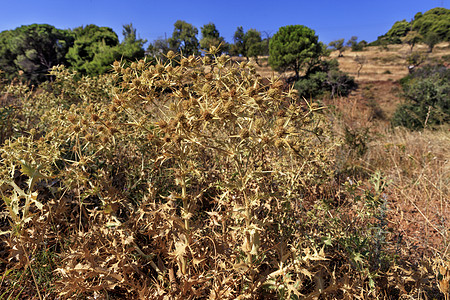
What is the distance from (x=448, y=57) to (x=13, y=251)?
3996 centimetres

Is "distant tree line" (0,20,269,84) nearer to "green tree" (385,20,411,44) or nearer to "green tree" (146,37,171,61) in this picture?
"green tree" (146,37,171,61)

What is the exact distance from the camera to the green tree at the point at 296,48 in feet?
72.4

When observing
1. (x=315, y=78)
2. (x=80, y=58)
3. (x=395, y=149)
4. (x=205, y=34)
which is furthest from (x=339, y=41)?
(x=395, y=149)

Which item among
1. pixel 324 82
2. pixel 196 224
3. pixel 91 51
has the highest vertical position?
pixel 91 51

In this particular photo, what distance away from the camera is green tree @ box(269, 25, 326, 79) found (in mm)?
22078

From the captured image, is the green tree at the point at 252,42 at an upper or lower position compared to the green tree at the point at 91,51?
upper

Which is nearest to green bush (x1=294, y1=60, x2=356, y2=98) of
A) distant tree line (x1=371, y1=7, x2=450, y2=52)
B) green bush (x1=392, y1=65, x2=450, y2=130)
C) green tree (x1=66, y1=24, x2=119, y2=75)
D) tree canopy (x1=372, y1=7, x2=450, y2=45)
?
green bush (x1=392, y1=65, x2=450, y2=130)

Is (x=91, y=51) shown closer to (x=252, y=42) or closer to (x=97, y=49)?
(x=97, y=49)

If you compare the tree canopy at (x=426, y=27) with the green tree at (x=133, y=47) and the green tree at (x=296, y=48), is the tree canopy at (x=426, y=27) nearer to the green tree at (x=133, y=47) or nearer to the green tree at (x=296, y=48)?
the green tree at (x=296, y=48)

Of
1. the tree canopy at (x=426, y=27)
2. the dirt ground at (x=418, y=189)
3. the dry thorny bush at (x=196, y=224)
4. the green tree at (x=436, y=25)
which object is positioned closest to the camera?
the dry thorny bush at (x=196, y=224)

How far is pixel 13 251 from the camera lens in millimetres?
1701


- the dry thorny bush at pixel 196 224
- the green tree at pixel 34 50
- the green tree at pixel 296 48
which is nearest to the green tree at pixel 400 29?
the green tree at pixel 296 48

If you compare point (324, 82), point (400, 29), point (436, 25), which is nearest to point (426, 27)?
point (436, 25)

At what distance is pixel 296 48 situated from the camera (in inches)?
870
